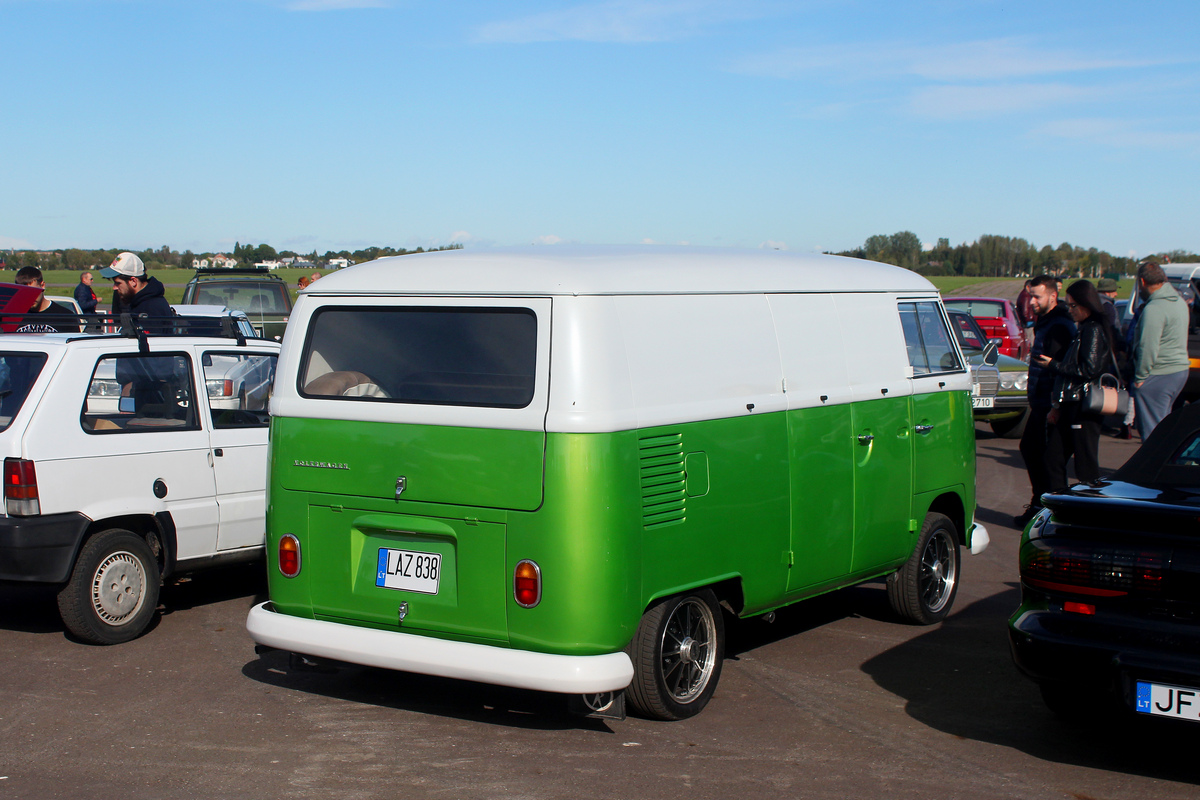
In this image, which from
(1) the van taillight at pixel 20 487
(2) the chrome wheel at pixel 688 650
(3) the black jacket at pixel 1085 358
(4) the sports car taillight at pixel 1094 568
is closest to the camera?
(4) the sports car taillight at pixel 1094 568

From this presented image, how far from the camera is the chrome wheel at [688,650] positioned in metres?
5.26

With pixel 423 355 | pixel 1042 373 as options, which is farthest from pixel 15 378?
pixel 1042 373

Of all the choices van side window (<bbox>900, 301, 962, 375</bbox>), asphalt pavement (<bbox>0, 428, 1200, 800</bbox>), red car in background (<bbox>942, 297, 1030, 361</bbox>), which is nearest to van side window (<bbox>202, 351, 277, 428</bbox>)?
asphalt pavement (<bbox>0, 428, 1200, 800</bbox>)

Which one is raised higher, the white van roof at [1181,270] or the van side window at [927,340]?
the white van roof at [1181,270]

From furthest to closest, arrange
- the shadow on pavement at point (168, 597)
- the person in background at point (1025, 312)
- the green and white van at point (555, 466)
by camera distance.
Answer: the person in background at point (1025, 312)
the shadow on pavement at point (168, 597)
the green and white van at point (555, 466)

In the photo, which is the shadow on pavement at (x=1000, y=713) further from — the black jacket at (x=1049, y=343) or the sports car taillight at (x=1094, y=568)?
the black jacket at (x=1049, y=343)

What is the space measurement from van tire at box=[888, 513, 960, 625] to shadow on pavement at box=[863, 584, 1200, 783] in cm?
16

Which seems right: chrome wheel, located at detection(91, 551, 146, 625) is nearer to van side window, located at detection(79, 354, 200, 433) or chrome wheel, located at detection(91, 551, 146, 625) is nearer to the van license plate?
van side window, located at detection(79, 354, 200, 433)

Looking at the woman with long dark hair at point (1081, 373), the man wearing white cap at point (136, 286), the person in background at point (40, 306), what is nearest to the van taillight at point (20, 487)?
the man wearing white cap at point (136, 286)

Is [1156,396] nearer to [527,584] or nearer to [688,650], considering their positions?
[688,650]

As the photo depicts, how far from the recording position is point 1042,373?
9.84m

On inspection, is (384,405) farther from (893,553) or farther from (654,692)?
(893,553)

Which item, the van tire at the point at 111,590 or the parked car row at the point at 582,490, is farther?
the van tire at the point at 111,590

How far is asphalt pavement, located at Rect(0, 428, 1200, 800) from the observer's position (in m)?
4.55
